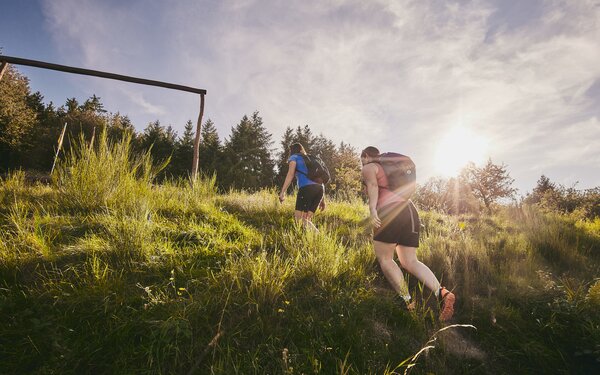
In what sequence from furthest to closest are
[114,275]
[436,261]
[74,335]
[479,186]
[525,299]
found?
[479,186]
[436,261]
[525,299]
[114,275]
[74,335]

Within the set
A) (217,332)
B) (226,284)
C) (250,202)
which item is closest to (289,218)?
(250,202)

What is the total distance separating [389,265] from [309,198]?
9.14 feet

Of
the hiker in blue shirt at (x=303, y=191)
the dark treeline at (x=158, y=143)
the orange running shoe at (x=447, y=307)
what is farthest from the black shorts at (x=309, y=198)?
the dark treeline at (x=158, y=143)

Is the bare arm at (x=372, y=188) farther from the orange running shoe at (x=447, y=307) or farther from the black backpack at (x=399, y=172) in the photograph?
the orange running shoe at (x=447, y=307)

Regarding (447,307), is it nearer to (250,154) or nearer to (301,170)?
(301,170)

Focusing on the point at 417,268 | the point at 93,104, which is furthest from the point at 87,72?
the point at 93,104

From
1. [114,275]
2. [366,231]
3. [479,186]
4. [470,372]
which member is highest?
[479,186]

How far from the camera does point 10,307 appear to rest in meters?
2.02

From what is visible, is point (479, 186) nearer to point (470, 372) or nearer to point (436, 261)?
point (436, 261)

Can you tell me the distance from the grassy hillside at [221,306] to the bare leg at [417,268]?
0.34 meters

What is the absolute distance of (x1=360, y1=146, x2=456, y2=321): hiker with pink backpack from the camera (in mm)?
3238

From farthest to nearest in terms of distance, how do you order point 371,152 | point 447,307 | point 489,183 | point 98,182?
point 489,183, point 98,182, point 371,152, point 447,307

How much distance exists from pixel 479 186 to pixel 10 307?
31.1 metres

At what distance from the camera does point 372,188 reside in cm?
349
